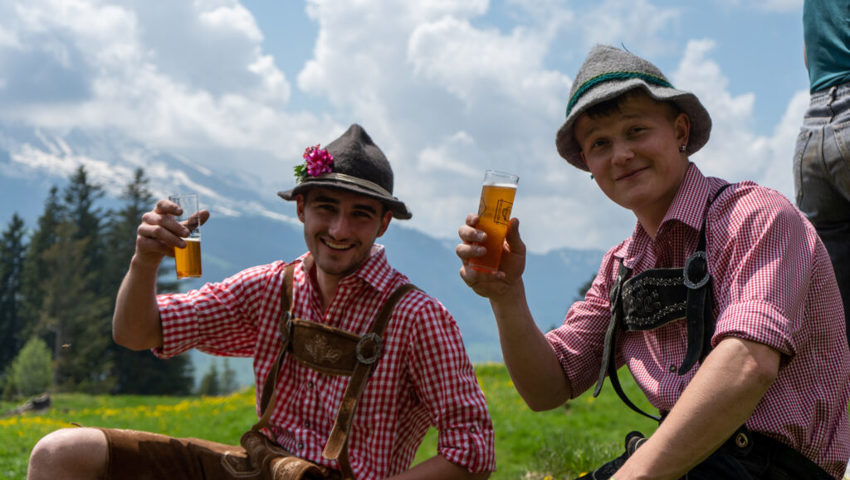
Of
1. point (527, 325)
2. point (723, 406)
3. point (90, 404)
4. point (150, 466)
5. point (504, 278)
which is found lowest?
point (90, 404)

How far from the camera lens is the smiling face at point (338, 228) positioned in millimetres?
3564

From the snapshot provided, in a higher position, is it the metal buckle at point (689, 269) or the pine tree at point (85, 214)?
the pine tree at point (85, 214)

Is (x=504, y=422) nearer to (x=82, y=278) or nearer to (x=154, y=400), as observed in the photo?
(x=154, y=400)

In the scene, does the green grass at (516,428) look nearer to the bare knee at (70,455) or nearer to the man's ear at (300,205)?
the man's ear at (300,205)

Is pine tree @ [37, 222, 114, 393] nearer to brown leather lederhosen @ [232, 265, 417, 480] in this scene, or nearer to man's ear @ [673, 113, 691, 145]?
brown leather lederhosen @ [232, 265, 417, 480]

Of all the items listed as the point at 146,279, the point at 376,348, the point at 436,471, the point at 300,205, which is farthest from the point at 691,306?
the point at 146,279

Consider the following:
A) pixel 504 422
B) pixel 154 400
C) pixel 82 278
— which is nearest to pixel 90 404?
pixel 154 400

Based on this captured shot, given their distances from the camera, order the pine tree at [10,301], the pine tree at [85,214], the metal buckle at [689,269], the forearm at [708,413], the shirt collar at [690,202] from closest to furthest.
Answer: the forearm at [708,413] < the metal buckle at [689,269] < the shirt collar at [690,202] < the pine tree at [10,301] < the pine tree at [85,214]

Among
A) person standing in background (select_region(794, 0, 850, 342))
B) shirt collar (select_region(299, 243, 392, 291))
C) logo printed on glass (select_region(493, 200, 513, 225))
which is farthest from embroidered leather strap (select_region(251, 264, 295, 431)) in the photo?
person standing in background (select_region(794, 0, 850, 342))

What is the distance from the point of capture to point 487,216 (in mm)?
2721

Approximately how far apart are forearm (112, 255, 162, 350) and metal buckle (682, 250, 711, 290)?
2.35 meters

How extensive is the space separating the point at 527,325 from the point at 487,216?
0.53 m

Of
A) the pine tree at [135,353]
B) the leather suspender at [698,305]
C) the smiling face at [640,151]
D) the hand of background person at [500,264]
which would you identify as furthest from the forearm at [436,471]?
the pine tree at [135,353]

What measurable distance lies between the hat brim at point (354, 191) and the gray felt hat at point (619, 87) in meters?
1.00
